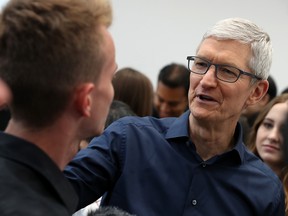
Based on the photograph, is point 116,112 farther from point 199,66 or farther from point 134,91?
point 199,66

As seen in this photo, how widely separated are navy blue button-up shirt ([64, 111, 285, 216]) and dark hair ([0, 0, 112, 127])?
55 cm

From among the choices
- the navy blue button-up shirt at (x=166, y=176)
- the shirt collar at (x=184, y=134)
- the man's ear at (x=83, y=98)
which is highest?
the man's ear at (x=83, y=98)

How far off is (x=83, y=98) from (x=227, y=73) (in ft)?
2.52

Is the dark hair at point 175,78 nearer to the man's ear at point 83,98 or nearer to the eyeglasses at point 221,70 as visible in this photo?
the eyeglasses at point 221,70

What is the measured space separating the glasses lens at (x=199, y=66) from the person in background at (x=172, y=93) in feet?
6.03

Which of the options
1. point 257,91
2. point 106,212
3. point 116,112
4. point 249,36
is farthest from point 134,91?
point 106,212

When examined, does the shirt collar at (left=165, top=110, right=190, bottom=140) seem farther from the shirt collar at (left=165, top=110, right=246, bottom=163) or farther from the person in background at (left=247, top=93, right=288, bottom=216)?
the person in background at (left=247, top=93, right=288, bottom=216)

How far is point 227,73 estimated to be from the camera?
162 centimetres

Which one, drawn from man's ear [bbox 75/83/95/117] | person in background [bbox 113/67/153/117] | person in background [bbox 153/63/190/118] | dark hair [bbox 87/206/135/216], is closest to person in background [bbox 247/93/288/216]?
person in background [bbox 113/67/153/117]

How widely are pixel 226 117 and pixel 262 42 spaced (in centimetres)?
25

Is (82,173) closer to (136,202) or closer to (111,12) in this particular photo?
(136,202)

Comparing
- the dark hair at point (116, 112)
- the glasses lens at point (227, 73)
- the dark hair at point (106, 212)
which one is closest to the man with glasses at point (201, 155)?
the glasses lens at point (227, 73)

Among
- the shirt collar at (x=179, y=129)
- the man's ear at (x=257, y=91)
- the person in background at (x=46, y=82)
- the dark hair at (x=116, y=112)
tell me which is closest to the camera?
the person in background at (x=46, y=82)

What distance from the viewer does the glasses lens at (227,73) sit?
63.6 inches
